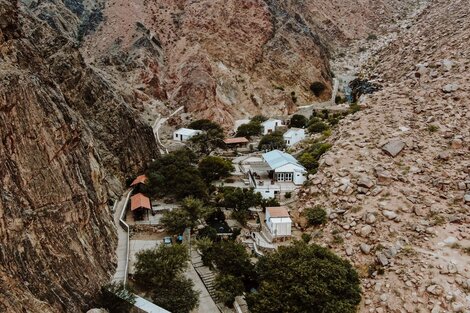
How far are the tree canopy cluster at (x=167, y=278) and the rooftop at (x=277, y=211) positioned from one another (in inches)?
348

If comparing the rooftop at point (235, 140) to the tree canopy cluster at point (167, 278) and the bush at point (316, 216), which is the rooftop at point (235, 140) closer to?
the bush at point (316, 216)

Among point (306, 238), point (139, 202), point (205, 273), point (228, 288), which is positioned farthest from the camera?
point (139, 202)

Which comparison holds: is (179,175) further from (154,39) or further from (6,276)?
(154,39)

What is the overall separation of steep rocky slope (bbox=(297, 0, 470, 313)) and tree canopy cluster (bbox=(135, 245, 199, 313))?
9866 mm

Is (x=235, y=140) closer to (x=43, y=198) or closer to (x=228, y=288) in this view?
(x=228, y=288)

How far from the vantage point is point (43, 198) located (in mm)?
22172

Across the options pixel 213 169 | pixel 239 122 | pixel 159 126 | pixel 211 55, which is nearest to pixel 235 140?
pixel 239 122

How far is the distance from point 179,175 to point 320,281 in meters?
18.7

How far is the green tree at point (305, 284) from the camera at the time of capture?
2336 centimetres

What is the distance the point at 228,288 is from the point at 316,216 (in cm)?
1012

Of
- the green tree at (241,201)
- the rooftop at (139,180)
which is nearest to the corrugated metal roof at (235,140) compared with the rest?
the rooftop at (139,180)

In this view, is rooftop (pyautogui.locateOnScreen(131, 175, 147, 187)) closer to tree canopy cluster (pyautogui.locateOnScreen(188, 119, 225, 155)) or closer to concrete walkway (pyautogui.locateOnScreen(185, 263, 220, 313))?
tree canopy cluster (pyautogui.locateOnScreen(188, 119, 225, 155))

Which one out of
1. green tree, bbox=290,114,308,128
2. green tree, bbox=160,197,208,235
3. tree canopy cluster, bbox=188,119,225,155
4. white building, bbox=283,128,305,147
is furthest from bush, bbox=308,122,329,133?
green tree, bbox=160,197,208,235

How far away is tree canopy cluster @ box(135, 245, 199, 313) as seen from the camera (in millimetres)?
24062
